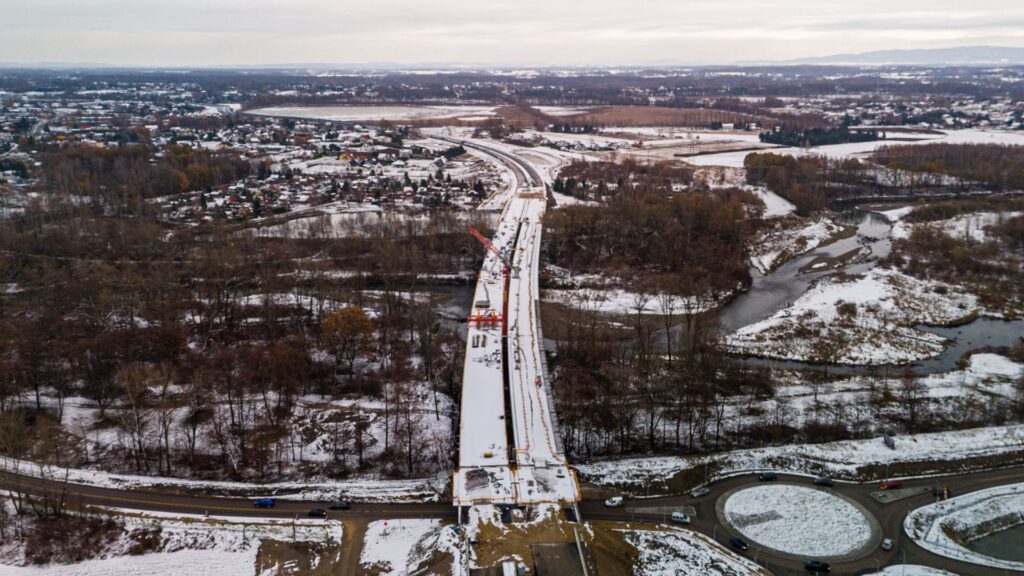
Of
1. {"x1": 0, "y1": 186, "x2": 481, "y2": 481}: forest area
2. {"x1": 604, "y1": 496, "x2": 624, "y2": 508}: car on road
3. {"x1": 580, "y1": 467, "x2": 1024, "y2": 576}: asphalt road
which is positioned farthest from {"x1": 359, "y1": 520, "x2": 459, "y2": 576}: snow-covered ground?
{"x1": 604, "y1": 496, "x2": 624, "y2": 508}: car on road

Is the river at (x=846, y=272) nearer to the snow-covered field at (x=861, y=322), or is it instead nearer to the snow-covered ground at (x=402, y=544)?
the snow-covered field at (x=861, y=322)

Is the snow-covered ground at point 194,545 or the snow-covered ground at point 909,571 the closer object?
the snow-covered ground at point 909,571

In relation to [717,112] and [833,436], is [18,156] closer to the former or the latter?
[833,436]

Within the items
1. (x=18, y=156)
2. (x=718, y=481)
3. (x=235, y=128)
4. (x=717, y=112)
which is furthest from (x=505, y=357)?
(x=717, y=112)

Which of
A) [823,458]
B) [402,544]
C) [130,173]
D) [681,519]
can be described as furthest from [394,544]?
[130,173]

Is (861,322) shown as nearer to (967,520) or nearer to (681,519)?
→ (967,520)

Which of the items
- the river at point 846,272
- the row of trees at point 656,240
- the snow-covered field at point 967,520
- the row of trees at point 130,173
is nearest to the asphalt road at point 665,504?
the snow-covered field at point 967,520
